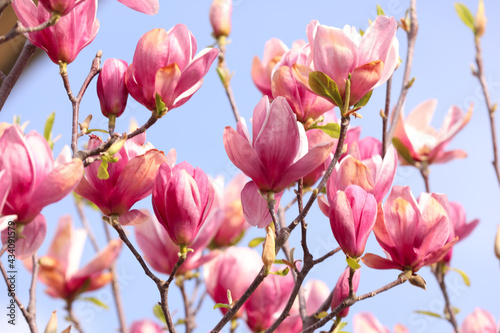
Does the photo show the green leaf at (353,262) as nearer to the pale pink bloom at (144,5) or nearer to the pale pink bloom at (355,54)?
the pale pink bloom at (355,54)

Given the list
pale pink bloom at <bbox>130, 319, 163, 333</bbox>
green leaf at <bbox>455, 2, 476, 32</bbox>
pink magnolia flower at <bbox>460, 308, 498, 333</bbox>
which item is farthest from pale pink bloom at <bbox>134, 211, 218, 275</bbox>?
green leaf at <bbox>455, 2, 476, 32</bbox>

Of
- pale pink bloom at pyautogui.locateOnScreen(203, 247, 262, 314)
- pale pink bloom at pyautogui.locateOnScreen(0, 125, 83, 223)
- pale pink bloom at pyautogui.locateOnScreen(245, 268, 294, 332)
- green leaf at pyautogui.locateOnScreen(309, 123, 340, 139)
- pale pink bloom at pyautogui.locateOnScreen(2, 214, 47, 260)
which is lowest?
pale pink bloom at pyautogui.locateOnScreen(245, 268, 294, 332)

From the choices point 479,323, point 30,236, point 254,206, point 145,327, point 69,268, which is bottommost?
point 479,323

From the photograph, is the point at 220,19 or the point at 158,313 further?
the point at 220,19

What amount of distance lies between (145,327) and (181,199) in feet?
2.44

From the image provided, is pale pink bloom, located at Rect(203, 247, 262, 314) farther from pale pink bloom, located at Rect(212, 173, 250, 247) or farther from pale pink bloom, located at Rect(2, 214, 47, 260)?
pale pink bloom, located at Rect(2, 214, 47, 260)

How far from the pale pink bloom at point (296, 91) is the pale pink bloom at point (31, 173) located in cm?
31

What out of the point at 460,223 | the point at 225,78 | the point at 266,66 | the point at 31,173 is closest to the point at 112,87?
the point at 31,173

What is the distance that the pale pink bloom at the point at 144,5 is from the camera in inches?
26.5

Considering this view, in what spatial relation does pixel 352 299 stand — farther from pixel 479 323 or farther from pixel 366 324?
pixel 479 323

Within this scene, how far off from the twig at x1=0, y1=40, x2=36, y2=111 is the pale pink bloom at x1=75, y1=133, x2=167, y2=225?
0.38ft

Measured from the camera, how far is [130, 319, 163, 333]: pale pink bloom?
128cm

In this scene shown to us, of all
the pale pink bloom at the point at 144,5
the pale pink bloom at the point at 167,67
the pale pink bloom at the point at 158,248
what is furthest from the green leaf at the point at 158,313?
the pale pink bloom at the point at 144,5

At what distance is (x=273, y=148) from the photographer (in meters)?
0.67
